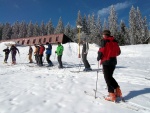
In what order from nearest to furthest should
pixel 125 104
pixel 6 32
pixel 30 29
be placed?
1. pixel 125 104
2. pixel 6 32
3. pixel 30 29

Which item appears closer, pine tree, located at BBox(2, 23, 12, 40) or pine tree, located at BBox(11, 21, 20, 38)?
pine tree, located at BBox(2, 23, 12, 40)

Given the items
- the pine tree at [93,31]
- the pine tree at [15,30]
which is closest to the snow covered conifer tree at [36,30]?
the pine tree at [15,30]

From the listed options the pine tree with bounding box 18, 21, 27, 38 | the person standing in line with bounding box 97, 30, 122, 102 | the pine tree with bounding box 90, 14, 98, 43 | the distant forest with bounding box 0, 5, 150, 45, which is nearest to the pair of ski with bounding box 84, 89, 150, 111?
the person standing in line with bounding box 97, 30, 122, 102

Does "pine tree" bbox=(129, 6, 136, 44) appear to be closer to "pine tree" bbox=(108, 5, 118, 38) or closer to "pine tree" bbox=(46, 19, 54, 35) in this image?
"pine tree" bbox=(108, 5, 118, 38)

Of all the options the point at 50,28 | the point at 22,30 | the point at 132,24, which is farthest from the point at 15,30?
the point at 132,24

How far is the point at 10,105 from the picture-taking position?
5613 millimetres

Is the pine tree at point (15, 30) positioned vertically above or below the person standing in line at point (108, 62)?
above

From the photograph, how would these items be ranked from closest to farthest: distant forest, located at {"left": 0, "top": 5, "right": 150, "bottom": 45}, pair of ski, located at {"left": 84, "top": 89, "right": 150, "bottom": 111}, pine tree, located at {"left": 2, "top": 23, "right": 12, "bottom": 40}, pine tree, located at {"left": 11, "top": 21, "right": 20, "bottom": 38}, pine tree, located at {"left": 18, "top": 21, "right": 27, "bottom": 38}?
pair of ski, located at {"left": 84, "top": 89, "right": 150, "bottom": 111}
distant forest, located at {"left": 0, "top": 5, "right": 150, "bottom": 45}
pine tree, located at {"left": 2, "top": 23, "right": 12, "bottom": 40}
pine tree, located at {"left": 18, "top": 21, "right": 27, "bottom": 38}
pine tree, located at {"left": 11, "top": 21, "right": 20, "bottom": 38}

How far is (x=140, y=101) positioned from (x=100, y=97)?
4.10 feet

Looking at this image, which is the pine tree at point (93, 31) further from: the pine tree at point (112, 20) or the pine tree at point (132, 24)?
the pine tree at point (132, 24)

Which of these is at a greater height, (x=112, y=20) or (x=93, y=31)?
(x=112, y=20)

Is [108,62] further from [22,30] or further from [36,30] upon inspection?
[22,30]

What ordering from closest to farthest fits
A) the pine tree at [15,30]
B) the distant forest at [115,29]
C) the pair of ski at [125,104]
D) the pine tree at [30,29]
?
1. the pair of ski at [125,104]
2. the distant forest at [115,29]
3. the pine tree at [30,29]
4. the pine tree at [15,30]

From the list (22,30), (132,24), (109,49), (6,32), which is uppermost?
(22,30)
